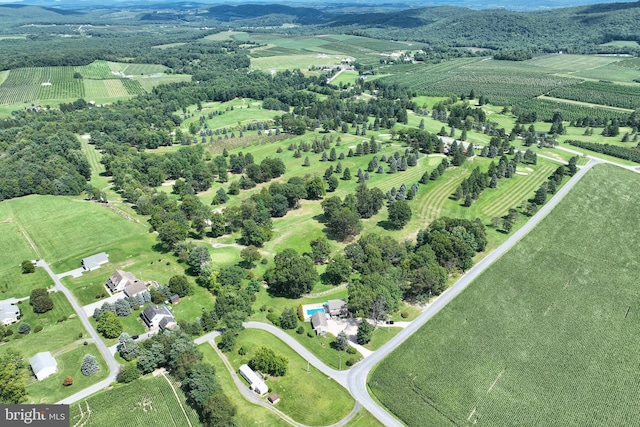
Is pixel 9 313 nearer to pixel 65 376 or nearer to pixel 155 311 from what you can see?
pixel 65 376

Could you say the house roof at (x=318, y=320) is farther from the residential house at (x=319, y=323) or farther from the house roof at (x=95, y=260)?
the house roof at (x=95, y=260)

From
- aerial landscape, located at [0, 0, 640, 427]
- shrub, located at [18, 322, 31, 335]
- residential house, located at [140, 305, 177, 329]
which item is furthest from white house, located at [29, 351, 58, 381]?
residential house, located at [140, 305, 177, 329]

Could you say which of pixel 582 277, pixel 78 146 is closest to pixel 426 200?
pixel 582 277

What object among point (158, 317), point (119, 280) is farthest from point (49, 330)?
point (158, 317)

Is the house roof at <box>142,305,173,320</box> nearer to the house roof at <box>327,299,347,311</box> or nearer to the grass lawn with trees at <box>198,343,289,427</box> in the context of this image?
the grass lawn with trees at <box>198,343,289,427</box>

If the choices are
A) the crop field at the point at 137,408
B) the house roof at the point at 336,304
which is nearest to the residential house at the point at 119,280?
the crop field at the point at 137,408

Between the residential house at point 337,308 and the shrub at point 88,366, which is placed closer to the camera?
the shrub at point 88,366
